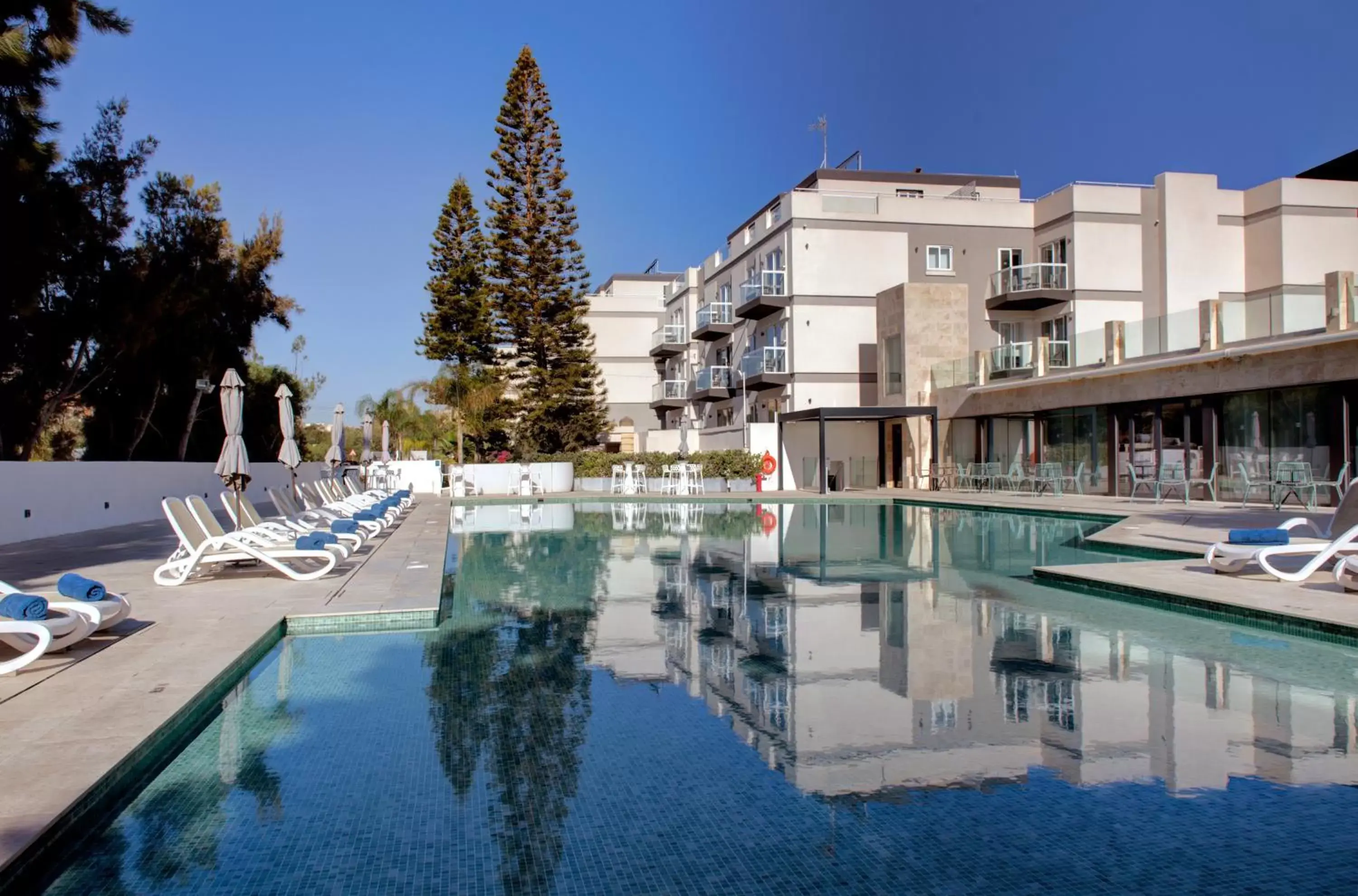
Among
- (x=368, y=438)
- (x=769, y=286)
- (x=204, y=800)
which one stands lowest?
(x=204, y=800)

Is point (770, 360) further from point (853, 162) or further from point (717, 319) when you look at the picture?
point (853, 162)

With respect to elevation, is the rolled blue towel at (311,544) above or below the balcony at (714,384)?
below

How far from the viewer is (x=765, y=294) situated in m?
30.1

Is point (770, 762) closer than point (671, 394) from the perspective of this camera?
Yes

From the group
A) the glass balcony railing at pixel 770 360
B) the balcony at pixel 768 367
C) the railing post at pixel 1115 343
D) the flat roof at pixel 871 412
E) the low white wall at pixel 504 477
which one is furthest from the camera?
the glass balcony railing at pixel 770 360

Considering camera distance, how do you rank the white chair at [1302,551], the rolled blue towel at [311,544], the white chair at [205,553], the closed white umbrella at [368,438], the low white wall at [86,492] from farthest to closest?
the closed white umbrella at [368,438] → the low white wall at [86,492] → the rolled blue towel at [311,544] → the white chair at [205,553] → the white chair at [1302,551]

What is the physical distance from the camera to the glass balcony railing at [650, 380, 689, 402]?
124 feet

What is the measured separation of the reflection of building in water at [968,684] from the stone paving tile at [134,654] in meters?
2.37

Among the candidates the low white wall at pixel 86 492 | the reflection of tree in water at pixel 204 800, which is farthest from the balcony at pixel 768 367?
the reflection of tree in water at pixel 204 800

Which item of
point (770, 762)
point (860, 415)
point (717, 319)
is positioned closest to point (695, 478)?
point (860, 415)

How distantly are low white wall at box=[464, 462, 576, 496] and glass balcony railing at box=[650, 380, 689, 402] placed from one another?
9.29m

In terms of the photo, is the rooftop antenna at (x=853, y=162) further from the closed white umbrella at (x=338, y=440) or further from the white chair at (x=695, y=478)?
the closed white umbrella at (x=338, y=440)

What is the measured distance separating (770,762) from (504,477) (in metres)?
26.1

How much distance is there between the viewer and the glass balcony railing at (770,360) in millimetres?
30000
